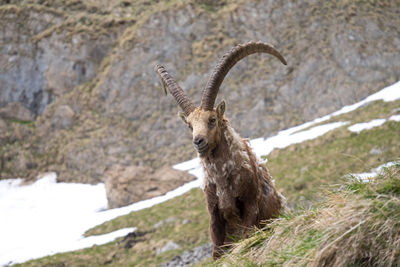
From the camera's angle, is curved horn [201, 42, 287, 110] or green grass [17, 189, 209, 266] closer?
curved horn [201, 42, 287, 110]

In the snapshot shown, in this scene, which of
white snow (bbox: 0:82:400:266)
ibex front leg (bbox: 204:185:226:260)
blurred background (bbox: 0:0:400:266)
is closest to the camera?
ibex front leg (bbox: 204:185:226:260)

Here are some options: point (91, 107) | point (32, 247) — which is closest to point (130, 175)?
point (32, 247)

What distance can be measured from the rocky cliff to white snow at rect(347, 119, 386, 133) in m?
15.5

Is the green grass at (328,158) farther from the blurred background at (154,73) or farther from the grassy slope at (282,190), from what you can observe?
the blurred background at (154,73)

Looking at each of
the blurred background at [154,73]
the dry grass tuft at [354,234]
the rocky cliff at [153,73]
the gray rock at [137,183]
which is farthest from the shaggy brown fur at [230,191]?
the rocky cliff at [153,73]

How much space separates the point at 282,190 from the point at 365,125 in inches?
328

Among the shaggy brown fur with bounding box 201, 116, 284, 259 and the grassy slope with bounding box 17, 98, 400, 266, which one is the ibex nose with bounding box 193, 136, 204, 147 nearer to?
the shaggy brown fur with bounding box 201, 116, 284, 259

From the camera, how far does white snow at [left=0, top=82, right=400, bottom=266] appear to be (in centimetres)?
2547

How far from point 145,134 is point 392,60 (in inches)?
1124

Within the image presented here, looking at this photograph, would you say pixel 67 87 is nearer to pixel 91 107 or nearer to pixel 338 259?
pixel 91 107

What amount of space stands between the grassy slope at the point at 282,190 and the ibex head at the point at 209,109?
1109 centimetres

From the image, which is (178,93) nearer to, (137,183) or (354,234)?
(354,234)

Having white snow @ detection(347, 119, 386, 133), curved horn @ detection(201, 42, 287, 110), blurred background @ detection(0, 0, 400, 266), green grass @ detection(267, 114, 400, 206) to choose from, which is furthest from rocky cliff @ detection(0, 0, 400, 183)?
curved horn @ detection(201, 42, 287, 110)

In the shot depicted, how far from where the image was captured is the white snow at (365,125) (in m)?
23.9
